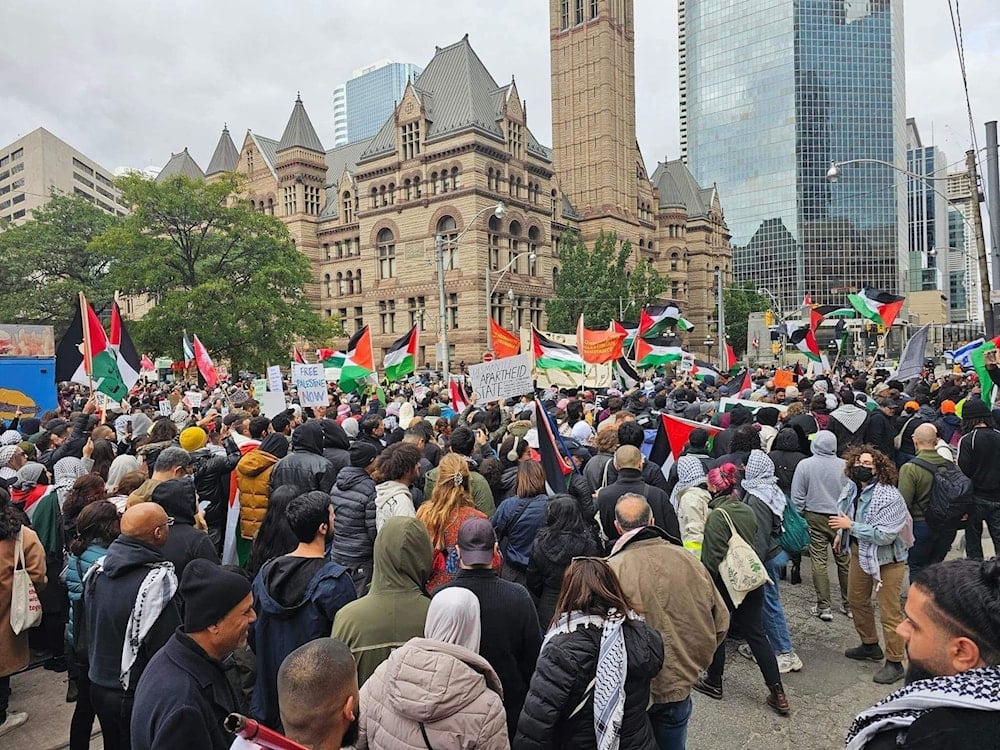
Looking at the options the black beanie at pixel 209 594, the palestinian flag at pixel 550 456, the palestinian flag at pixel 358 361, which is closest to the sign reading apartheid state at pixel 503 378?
the palestinian flag at pixel 550 456

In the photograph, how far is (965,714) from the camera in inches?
69.5

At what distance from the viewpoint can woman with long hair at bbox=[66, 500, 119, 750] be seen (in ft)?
13.1

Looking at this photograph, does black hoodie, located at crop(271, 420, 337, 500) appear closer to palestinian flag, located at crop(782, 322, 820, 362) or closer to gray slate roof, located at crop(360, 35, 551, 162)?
palestinian flag, located at crop(782, 322, 820, 362)

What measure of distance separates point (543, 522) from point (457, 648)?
232 centimetres

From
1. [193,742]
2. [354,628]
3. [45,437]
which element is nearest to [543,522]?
[354,628]

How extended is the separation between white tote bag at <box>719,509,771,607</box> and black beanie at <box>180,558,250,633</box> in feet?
11.7

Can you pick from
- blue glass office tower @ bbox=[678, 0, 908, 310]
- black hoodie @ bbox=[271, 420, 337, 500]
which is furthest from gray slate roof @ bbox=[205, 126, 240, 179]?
blue glass office tower @ bbox=[678, 0, 908, 310]

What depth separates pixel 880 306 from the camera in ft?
55.2

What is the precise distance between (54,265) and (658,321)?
120 feet

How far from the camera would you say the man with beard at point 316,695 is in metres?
2.06

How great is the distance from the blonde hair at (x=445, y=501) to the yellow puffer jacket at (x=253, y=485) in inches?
84.8

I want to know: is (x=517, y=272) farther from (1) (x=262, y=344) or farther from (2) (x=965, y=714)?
(2) (x=965, y=714)

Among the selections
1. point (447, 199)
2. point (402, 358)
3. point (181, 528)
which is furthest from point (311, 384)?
point (447, 199)

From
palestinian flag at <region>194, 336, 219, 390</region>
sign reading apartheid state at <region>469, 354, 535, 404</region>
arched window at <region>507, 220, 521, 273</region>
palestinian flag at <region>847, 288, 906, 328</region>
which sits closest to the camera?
sign reading apartheid state at <region>469, 354, 535, 404</region>
